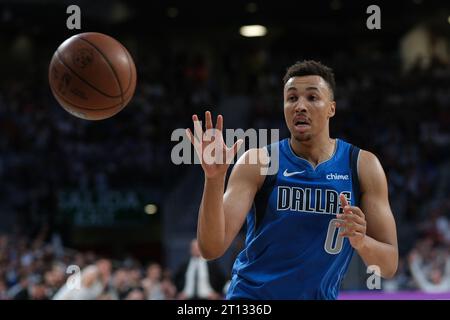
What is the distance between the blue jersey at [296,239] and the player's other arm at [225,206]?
0.10 metres

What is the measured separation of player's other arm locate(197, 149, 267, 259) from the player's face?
234mm

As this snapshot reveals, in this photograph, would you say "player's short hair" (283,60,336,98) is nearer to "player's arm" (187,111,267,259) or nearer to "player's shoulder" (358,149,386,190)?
"player's shoulder" (358,149,386,190)

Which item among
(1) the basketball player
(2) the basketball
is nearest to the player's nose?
(1) the basketball player

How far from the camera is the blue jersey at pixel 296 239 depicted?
379 centimetres

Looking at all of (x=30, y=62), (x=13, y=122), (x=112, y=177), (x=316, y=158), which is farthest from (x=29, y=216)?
(x=316, y=158)

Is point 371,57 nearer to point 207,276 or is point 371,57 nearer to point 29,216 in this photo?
point 29,216

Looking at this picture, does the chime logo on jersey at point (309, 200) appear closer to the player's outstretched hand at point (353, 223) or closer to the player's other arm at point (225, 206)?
the player's other arm at point (225, 206)

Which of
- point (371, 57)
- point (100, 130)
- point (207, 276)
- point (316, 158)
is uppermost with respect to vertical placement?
point (371, 57)

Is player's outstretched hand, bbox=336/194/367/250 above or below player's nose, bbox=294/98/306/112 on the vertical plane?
below

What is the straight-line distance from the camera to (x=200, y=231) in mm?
3574

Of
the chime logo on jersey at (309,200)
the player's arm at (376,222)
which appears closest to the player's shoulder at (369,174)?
the player's arm at (376,222)

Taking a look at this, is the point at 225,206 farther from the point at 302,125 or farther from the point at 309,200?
the point at 302,125

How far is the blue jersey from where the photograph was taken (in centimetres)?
379

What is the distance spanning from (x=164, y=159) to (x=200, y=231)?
1511cm
